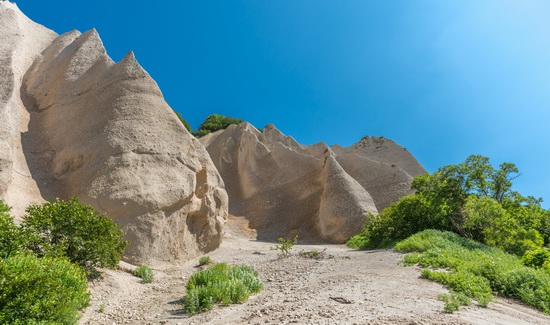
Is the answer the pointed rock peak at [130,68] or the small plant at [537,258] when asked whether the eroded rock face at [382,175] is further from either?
the pointed rock peak at [130,68]

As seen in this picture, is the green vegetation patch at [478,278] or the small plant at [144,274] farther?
the small plant at [144,274]

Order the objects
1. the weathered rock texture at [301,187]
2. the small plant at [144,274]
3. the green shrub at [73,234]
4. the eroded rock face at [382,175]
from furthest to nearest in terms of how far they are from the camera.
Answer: the eroded rock face at [382,175], the weathered rock texture at [301,187], the small plant at [144,274], the green shrub at [73,234]

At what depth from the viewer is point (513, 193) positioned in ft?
55.7

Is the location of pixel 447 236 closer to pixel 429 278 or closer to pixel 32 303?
pixel 429 278

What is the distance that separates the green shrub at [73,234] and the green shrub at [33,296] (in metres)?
2.30

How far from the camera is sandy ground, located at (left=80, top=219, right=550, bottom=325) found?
19.3 ft

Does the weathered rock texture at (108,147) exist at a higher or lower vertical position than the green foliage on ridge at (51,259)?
higher

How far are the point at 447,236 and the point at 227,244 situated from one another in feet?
27.9

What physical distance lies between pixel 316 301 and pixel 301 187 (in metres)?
18.7

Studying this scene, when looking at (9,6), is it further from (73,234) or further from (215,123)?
(215,123)

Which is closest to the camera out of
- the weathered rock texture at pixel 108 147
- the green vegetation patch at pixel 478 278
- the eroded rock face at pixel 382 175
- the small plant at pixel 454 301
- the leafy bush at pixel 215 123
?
the small plant at pixel 454 301

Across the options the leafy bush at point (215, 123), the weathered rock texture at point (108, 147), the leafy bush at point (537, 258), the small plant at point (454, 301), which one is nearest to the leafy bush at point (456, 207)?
the leafy bush at point (537, 258)

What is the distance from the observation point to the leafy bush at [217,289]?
6828 millimetres

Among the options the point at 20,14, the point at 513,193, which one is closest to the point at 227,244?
the point at 513,193
